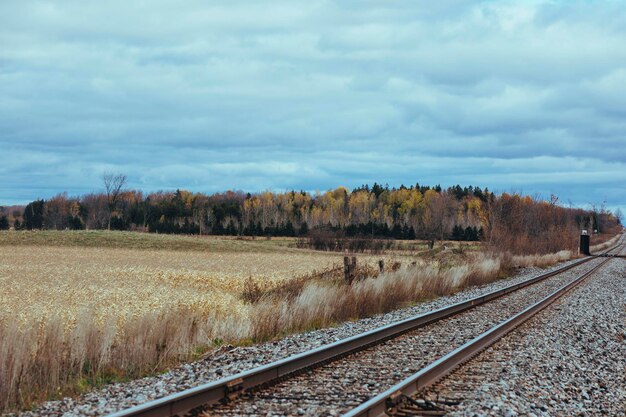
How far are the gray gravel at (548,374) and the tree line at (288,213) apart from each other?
275ft

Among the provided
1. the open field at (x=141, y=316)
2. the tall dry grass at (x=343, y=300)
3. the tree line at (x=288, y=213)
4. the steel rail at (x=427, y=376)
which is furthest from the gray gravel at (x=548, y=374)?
the tree line at (x=288, y=213)

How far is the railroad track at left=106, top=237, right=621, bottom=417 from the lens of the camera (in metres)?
6.75

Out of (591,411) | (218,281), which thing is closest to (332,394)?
(591,411)

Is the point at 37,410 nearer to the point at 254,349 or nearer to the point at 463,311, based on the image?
the point at 254,349

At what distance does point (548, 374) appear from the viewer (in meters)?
9.29

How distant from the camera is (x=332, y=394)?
302 inches

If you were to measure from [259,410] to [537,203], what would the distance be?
230ft

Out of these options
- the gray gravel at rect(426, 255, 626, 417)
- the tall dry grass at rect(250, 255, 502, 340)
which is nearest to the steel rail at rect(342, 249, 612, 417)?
the gray gravel at rect(426, 255, 626, 417)

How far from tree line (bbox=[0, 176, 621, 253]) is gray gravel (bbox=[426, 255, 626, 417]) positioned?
275ft

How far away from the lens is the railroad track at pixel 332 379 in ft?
22.1

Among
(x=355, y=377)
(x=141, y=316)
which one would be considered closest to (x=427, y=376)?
(x=355, y=377)

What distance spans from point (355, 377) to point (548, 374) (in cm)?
283

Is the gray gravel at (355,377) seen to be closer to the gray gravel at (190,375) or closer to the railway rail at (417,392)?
the railway rail at (417,392)

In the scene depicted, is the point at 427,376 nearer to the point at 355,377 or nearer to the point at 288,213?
the point at 355,377
